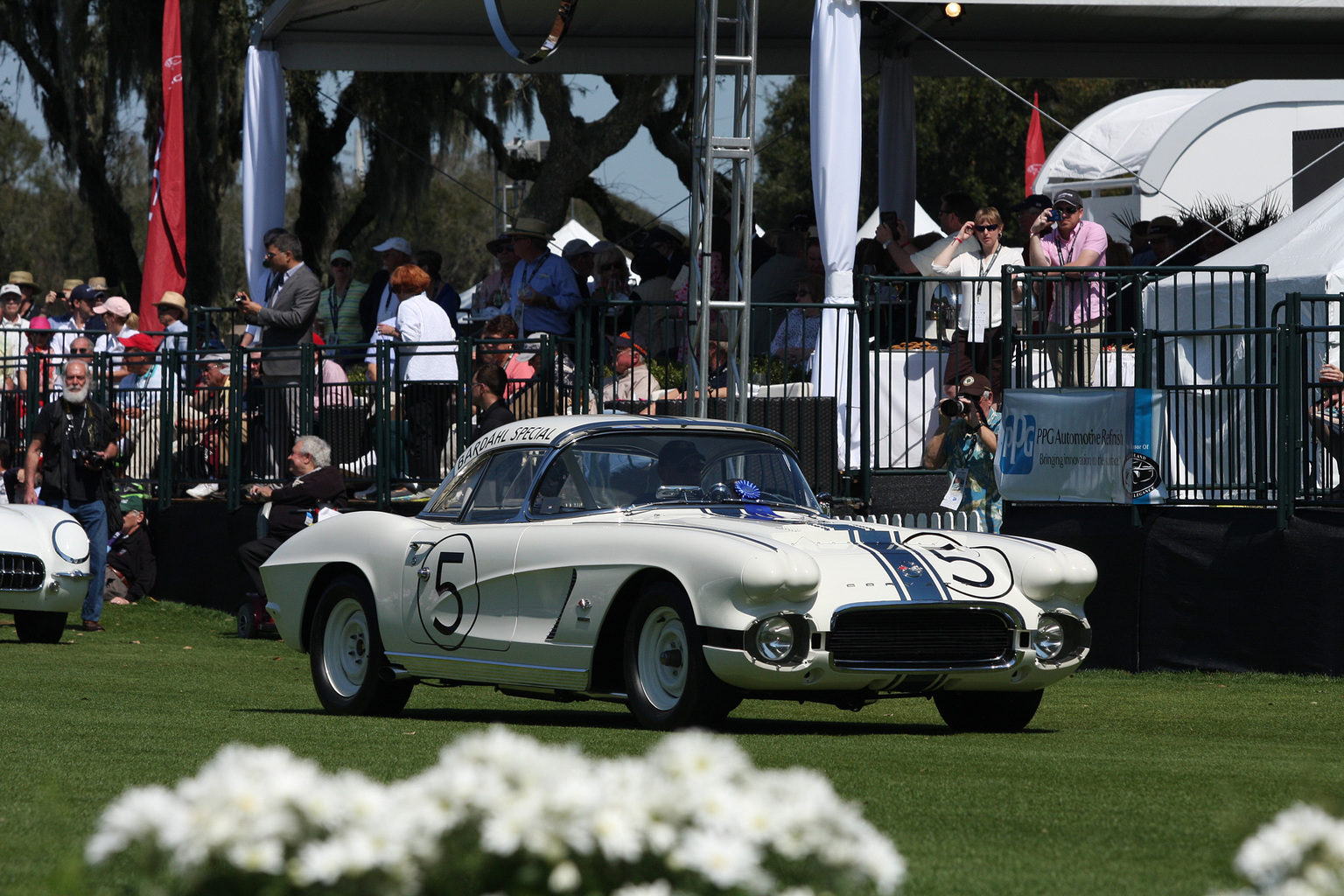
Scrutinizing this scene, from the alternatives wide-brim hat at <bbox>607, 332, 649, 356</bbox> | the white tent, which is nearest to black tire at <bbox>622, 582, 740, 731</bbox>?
wide-brim hat at <bbox>607, 332, 649, 356</bbox>

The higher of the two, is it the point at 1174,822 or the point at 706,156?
the point at 706,156

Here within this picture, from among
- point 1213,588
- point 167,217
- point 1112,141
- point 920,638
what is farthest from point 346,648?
point 1112,141

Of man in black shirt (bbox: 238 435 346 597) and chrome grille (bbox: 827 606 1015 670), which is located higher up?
man in black shirt (bbox: 238 435 346 597)

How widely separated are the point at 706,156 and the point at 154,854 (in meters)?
11.1

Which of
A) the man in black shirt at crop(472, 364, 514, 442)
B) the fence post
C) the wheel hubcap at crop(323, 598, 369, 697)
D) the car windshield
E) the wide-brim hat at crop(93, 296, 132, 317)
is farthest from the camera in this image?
the wide-brim hat at crop(93, 296, 132, 317)

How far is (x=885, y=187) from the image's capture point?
836 inches

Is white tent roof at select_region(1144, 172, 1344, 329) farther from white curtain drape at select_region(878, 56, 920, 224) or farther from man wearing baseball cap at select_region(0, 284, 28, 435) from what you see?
man wearing baseball cap at select_region(0, 284, 28, 435)

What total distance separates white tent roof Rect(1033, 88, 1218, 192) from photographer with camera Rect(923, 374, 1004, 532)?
47.6ft

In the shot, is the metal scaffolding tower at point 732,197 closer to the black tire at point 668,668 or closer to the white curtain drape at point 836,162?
the white curtain drape at point 836,162

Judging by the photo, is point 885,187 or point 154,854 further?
point 885,187

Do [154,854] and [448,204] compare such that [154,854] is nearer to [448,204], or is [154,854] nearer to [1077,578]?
[1077,578]

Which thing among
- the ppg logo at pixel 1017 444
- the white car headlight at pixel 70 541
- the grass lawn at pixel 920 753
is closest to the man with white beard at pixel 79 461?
the white car headlight at pixel 70 541

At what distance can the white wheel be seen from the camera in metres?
8.45

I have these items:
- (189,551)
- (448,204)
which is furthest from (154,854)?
(448,204)
